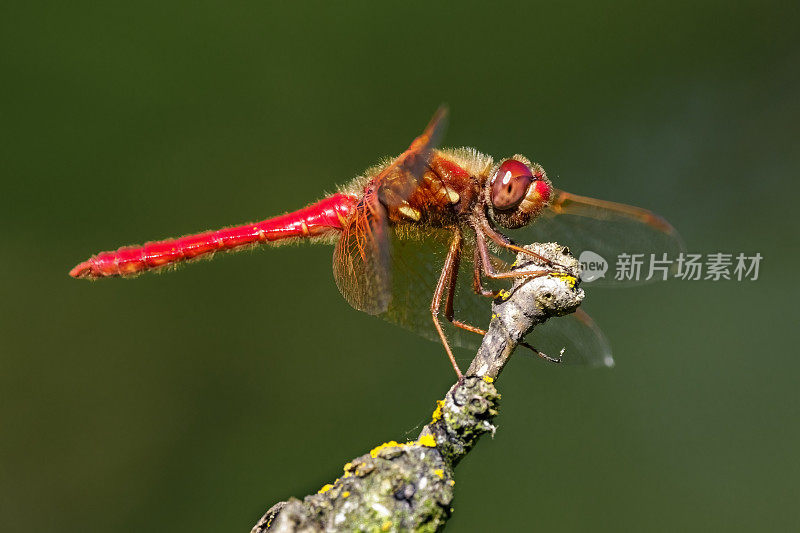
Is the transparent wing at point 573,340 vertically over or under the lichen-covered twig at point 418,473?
over

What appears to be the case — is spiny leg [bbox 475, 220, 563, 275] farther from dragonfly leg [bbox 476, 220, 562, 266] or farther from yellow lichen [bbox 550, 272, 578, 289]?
yellow lichen [bbox 550, 272, 578, 289]

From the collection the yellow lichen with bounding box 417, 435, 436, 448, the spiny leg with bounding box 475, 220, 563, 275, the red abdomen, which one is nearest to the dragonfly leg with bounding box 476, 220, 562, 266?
the spiny leg with bounding box 475, 220, 563, 275

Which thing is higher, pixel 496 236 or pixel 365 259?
pixel 496 236

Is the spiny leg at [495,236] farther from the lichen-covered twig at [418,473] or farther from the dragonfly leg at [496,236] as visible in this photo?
the lichen-covered twig at [418,473]

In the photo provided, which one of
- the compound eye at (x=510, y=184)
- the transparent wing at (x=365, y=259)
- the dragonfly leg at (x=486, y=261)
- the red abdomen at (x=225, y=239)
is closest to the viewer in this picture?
the dragonfly leg at (x=486, y=261)

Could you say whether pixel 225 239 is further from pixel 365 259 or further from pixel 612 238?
pixel 612 238

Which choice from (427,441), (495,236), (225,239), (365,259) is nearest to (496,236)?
(495,236)

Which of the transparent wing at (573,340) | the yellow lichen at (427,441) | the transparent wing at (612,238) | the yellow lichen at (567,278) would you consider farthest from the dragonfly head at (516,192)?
the yellow lichen at (427,441)
